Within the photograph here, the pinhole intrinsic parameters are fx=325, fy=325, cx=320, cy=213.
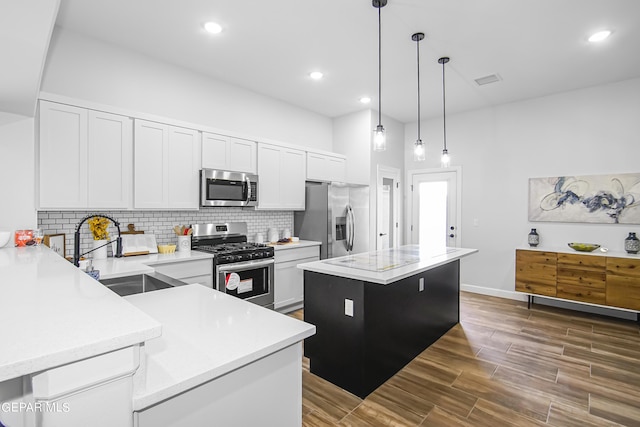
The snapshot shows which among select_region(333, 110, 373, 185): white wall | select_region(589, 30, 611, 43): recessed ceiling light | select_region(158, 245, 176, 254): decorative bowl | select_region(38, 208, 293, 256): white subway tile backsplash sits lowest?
select_region(158, 245, 176, 254): decorative bowl

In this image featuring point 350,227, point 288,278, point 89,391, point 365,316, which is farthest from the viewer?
point 350,227

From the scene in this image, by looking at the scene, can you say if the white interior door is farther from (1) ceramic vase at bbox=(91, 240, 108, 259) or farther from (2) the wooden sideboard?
(1) ceramic vase at bbox=(91, 240, 108, 259)

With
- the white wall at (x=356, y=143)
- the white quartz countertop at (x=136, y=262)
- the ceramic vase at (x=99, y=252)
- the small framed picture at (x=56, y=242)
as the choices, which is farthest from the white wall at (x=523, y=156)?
the small framed picture at (x=56, y=242)

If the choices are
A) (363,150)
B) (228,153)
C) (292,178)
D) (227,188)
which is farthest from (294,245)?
(363,150)

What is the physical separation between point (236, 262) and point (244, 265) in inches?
4.2

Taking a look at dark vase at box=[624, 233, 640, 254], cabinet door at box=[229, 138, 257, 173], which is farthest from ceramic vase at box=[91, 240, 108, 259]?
dark vase at box=[624, 233, 640, 254]

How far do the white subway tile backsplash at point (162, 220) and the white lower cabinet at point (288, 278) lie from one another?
66 cm

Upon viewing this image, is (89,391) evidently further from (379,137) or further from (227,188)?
(227,188)

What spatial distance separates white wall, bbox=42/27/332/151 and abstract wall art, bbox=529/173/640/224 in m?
3.76

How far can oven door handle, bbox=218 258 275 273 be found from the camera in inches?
139

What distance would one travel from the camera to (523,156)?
4973 mm

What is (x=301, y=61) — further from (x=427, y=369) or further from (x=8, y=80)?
(x=427, y=369)

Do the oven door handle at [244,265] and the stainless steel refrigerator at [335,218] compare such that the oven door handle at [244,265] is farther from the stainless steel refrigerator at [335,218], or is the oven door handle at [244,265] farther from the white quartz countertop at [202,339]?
the white quartz countertop at [202,339]

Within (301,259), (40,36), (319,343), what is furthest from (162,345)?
(301,259)
